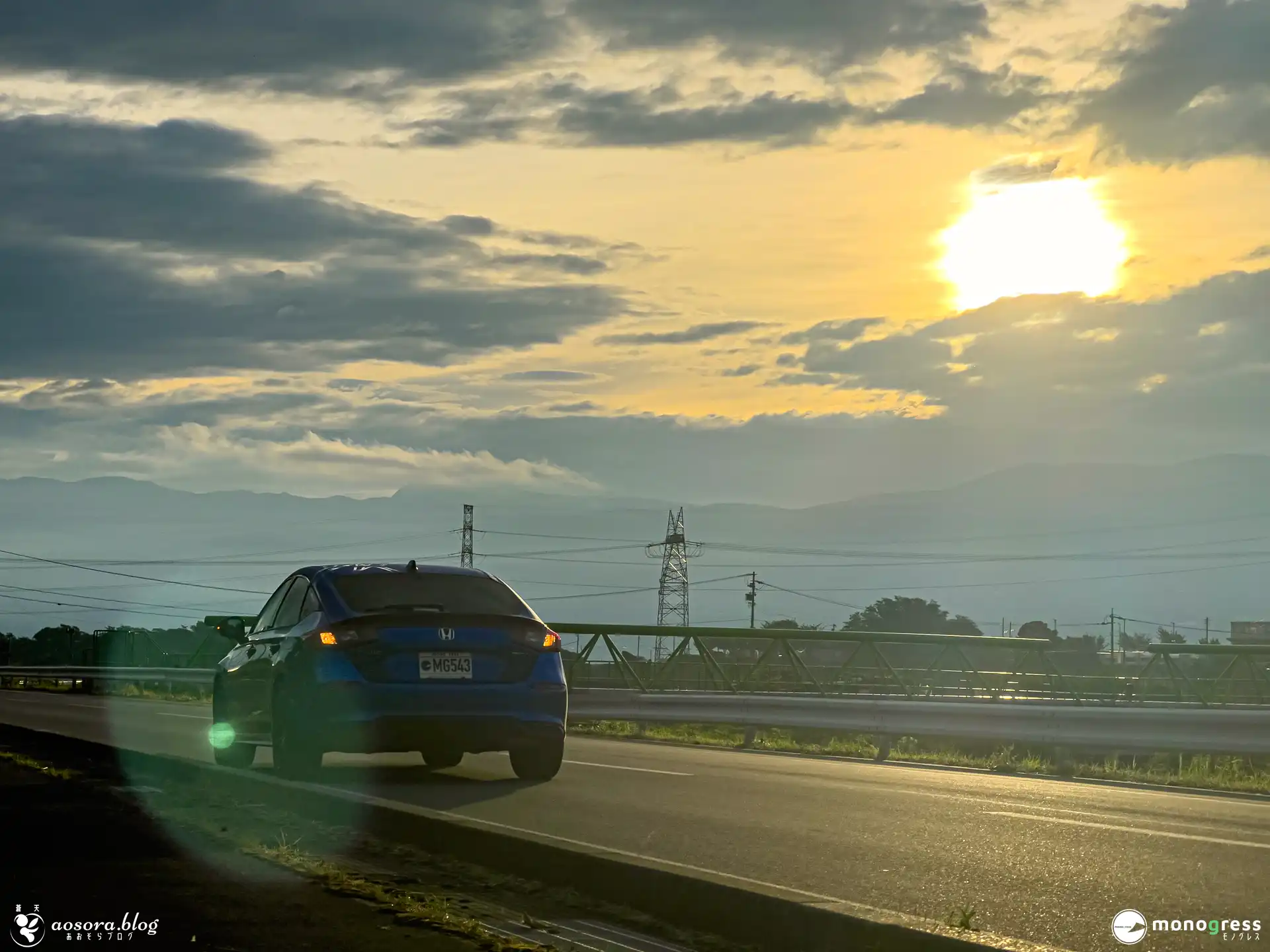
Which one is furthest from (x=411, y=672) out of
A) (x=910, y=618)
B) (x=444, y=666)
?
(x=910, y=618)

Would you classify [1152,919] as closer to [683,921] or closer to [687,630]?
[683,921]

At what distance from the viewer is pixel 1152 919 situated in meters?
7.29

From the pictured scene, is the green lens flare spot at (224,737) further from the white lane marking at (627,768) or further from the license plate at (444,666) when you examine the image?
the white lane marking at (627,768)

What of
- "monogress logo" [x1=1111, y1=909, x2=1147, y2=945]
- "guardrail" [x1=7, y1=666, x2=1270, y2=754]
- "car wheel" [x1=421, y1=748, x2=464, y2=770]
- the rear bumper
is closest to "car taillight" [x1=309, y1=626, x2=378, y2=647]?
the rear bumper

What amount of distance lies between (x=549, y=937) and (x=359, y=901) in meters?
1.03

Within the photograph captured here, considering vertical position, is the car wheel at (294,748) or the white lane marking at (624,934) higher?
the car wheel at (294,748)

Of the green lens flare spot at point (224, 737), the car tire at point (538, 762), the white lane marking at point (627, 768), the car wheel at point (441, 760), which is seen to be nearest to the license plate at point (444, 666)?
the car tire at point (538, 762)

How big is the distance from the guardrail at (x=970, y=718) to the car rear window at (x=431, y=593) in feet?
22.6

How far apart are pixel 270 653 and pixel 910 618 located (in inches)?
5865

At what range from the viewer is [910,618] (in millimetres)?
159250

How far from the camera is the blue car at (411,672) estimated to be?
41.0 feet

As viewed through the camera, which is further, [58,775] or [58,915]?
[58,775]

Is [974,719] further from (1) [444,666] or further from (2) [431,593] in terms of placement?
(1) [444,666]

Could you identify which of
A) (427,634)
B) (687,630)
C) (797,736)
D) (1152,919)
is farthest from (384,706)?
(687,630)
